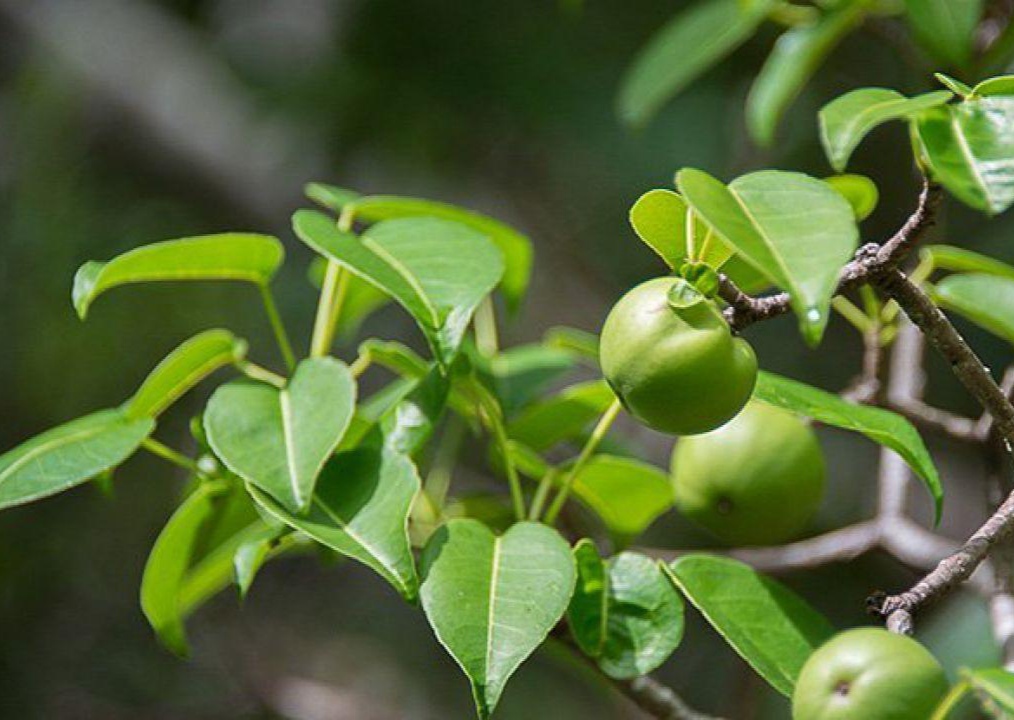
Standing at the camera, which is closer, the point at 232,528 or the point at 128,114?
the point at 232,528

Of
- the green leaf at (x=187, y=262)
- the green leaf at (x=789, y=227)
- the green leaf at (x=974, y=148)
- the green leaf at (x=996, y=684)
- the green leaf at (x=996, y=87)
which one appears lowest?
the green leaf at (x=996, y=684)

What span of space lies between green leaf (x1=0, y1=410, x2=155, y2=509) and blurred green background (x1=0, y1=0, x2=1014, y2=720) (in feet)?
4.75

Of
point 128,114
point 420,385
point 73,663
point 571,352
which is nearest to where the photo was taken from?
point 420,385

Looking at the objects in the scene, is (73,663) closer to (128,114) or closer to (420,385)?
(128,114)

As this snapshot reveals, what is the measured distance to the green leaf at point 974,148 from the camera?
2.91 ft

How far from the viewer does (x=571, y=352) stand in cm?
151


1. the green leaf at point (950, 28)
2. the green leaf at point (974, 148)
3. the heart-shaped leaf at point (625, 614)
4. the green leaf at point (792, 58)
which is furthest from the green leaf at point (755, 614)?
the green leaf at point (792, 58)

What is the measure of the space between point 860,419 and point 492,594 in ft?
0.97

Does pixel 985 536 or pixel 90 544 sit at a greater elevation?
pixel 985 536

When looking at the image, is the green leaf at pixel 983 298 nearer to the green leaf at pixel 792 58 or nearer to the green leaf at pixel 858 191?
the green leaf at pixel 858 191

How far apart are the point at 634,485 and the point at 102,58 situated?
2320mm

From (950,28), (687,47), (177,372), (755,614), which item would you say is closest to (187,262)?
(177,372)

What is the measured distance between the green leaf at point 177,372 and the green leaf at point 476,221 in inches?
7.9

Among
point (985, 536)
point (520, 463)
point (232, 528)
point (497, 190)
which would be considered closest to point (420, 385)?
point (520, 463)
